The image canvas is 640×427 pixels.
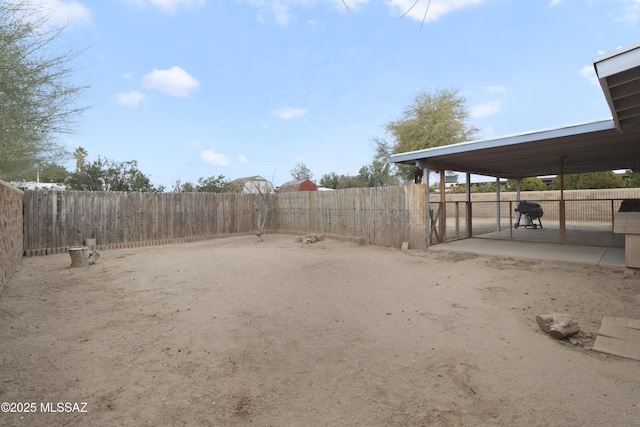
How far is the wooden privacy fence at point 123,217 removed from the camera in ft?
28.9

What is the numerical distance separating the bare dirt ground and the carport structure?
2.84 meters

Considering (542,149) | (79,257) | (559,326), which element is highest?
(542,149)

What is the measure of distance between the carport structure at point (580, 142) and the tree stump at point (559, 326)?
272 cm

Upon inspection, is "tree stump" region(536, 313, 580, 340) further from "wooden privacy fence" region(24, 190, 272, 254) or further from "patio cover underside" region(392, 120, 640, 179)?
"wooden privacy fence" region(24, 190, 272, 254)

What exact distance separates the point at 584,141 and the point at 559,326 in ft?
21.8

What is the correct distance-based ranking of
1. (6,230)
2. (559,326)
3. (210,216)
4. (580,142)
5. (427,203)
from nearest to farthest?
(559,326) < (6,230) < (580,142) < (427,203) < (210,216)

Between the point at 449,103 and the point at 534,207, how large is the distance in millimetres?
9348

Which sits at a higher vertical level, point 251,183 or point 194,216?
point 251,183

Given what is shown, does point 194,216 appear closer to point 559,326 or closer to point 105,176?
point 105,176

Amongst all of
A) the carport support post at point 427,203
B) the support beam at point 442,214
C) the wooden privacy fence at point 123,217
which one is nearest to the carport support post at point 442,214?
the support beam at point 442,214

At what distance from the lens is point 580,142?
780 cm

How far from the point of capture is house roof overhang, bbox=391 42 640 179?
3518 mm

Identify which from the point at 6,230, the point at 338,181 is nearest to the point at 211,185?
the point at 6,230

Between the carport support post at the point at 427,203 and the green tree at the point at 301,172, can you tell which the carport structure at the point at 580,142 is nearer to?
the carport support post at the point at 427,203
